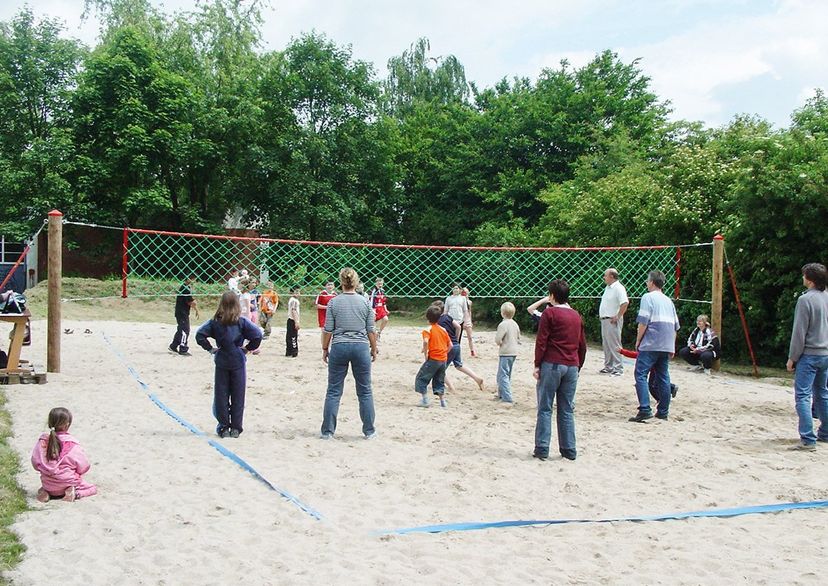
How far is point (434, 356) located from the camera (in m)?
7.79

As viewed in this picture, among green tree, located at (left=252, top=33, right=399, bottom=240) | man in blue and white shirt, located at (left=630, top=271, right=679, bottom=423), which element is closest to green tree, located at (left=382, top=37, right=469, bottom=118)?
green tree, located at (left=252, top=33, right=399, bottom=240)

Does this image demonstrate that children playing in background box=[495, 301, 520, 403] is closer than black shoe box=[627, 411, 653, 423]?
No

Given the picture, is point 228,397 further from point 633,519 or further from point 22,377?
point 22,377

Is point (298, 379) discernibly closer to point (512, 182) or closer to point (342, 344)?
point (342, 344)

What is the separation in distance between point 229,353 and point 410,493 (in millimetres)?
2113

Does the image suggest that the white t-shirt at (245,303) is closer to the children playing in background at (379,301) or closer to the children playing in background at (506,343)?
the children playing in background at (379,301)

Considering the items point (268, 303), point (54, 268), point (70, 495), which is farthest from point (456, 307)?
point (70, 495)

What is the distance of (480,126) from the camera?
26.5 m

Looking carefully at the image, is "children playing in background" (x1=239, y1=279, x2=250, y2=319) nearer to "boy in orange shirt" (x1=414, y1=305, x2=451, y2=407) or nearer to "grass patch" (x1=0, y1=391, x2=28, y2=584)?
"boy in orange shirt" (x1=414, y1=305, x2=451, y2=407)

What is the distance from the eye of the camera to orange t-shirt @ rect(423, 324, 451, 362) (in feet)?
25.4

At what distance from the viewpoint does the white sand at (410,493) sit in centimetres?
362

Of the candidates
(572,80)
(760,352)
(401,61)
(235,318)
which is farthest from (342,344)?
(401,61)

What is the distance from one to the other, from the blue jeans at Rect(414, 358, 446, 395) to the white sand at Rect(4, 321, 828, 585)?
12.2 inches

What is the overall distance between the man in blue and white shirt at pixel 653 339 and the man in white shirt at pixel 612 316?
8.19 ft
